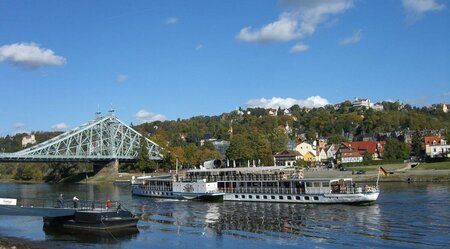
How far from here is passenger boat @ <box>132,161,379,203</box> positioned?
193ft

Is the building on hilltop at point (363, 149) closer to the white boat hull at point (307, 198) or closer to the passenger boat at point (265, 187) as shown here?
the passenger boat at point (265, 187)

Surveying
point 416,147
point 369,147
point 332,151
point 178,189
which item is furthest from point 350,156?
point 178,189

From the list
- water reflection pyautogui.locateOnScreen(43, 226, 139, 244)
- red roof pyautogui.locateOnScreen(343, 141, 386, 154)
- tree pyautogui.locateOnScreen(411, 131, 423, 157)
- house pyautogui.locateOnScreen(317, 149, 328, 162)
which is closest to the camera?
water reflection pyautogui.locateOnScreen(43, 226, 139, 244)

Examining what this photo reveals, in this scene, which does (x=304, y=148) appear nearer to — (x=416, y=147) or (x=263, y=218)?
(x=416, y=147)

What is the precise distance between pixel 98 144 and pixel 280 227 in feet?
472

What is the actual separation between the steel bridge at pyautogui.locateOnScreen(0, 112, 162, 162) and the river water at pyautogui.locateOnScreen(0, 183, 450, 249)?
329 ft

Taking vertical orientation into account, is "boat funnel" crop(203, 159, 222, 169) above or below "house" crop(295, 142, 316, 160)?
below

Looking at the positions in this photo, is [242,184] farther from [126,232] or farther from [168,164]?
[168,164]

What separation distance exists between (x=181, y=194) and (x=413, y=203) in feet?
105

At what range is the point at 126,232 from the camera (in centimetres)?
4184

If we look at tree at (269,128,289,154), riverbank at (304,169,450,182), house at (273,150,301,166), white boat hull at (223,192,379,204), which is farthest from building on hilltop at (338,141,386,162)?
white boat hull at (223,192,379,204)

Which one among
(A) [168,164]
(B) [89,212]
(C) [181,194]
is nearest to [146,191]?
(C) [181,194]

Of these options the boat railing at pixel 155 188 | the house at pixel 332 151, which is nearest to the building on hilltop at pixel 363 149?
the house at pixel 332 151

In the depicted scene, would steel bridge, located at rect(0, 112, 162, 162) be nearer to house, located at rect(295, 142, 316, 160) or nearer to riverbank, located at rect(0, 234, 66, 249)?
house, located at rect(295, 142, 316, 160)
